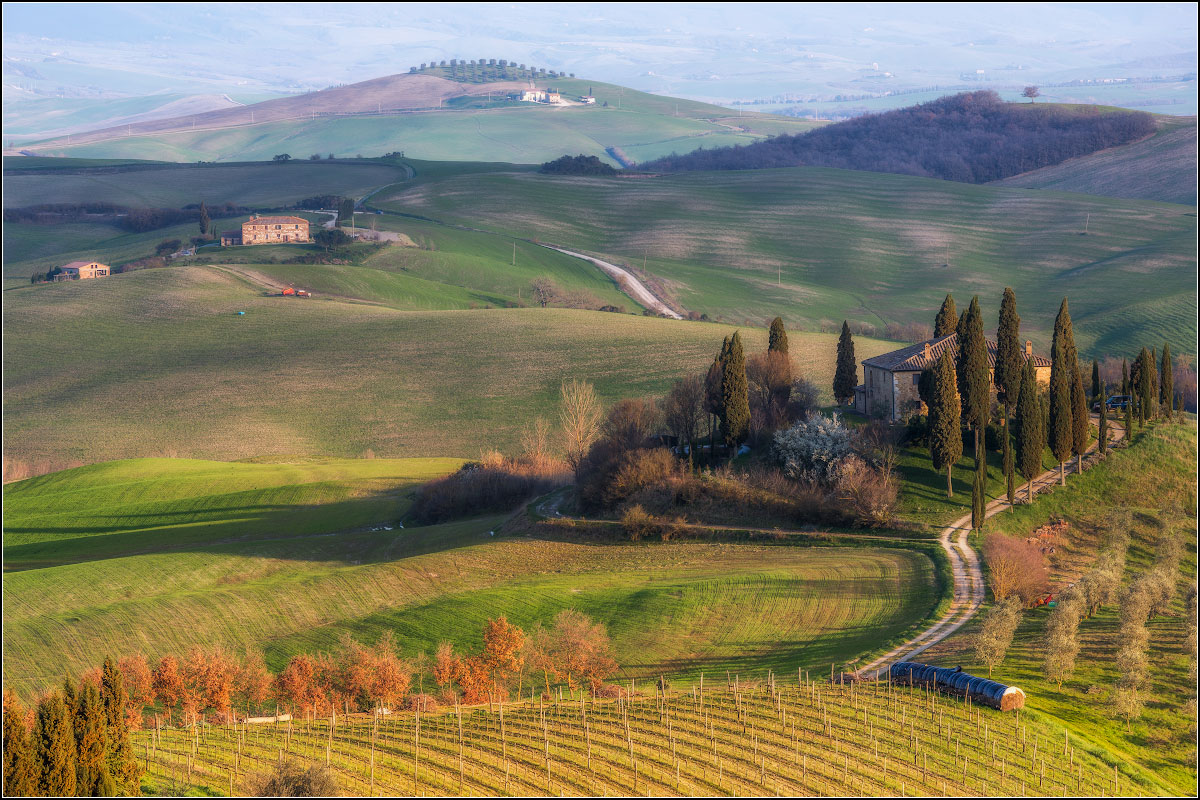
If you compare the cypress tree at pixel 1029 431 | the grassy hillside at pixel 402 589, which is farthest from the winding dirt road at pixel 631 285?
the cypress tree at pixel 1029 431

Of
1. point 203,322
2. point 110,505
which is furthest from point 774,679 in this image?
point 203,322

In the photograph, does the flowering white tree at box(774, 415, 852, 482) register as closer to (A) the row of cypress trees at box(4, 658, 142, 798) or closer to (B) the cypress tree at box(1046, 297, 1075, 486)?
(B) the cypress tree at box(1046, 297, 1075, 486)

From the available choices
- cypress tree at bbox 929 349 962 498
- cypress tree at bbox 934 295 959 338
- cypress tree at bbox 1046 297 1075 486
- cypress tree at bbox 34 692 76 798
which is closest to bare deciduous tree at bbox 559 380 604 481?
cypress tree at bbox 929 349 962 498

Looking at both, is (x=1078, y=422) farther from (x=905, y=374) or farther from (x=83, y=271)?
(x=83, y=271)

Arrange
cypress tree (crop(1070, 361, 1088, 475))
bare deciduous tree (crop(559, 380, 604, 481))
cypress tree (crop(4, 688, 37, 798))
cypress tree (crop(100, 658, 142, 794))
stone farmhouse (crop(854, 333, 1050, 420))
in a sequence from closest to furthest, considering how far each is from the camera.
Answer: cypress tree (crop(4, 688, 37, 798)) → cypress tree (crop(100, 658, 142, 794)) → cypress tree (crop(1070, 361, 1088, 475)) → stone farmhouse (crop(854, 333, 1050, 420)) → bare deciduous tree (crop(559, 380, 604, 481))

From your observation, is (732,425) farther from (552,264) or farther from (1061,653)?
(552,264)
